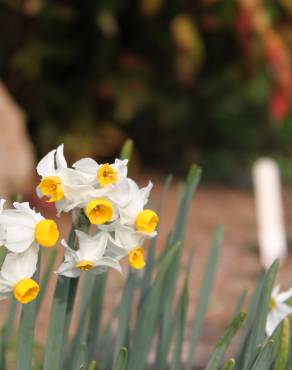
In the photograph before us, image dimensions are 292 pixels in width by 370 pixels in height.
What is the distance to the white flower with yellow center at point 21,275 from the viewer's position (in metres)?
1.10

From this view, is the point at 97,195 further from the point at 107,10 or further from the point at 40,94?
the point at 40,94

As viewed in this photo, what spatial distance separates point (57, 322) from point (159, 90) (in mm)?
4769

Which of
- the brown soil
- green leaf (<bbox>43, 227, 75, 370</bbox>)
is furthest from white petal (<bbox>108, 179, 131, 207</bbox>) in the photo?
the brown soil

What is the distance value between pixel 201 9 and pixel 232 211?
1.24 meters

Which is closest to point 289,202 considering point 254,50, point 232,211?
point 232,211

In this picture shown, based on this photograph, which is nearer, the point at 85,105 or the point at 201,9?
the point at 201,9

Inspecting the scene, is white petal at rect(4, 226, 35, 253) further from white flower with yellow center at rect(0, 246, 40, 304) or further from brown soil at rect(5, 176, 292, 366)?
brown soil at rect(5, 176, 292, 366)

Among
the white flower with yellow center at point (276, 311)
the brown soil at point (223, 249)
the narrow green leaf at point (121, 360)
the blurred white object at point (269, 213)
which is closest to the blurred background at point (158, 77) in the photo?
the brown soil at point (223, 249)

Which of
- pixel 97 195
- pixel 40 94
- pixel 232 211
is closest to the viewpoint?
pixel 97 195

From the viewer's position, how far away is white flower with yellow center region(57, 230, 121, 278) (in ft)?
3.70

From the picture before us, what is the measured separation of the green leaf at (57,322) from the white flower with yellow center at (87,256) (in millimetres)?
37

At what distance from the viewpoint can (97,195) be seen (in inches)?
43.8

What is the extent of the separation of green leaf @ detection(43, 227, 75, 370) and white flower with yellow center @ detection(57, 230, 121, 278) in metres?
0.04

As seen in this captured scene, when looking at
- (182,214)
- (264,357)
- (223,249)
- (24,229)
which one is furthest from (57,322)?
(223,249)
